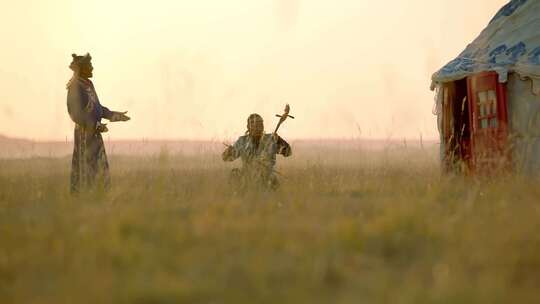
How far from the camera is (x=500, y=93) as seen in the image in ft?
22.5

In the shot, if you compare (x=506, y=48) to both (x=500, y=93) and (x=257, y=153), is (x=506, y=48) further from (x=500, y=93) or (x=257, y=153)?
(x=257, y=153)

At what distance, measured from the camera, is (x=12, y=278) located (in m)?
2.52

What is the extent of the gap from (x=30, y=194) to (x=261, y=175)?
7.23 feet

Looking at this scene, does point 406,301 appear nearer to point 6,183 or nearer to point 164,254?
point 164,254

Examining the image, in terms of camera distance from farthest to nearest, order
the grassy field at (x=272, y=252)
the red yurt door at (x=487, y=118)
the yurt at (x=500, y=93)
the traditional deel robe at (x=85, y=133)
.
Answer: the red yurt door at (x=487, y=118)
the yurt at (x=500, y=93)
the traditional deel robe at (x=85, y=133)
the grassy field at (x=272, y=252)

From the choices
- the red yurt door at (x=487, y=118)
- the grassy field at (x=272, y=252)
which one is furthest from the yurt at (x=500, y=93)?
the grassy field at (x=272, y=252)

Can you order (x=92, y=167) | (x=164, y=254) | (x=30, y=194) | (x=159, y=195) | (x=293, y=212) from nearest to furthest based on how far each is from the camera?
(x=164, y=254) → (x=293, y=212) → (x=159, y=195) → (x=30, y=194) → (x=92, y=167)

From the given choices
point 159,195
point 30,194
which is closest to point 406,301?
point 159,195

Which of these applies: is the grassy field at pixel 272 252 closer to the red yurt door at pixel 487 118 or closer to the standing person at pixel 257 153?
the standing person at pixel 257 153

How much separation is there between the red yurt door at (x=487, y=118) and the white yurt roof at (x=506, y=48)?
0.46ft

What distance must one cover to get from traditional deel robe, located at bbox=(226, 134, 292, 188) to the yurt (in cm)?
199

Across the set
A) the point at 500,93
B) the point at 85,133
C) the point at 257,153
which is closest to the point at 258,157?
the point at 257,153

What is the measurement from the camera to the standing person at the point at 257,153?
221 inches

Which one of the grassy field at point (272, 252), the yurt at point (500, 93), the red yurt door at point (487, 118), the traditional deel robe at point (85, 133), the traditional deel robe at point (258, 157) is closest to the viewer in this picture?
the grassy field at point (272, 252)
